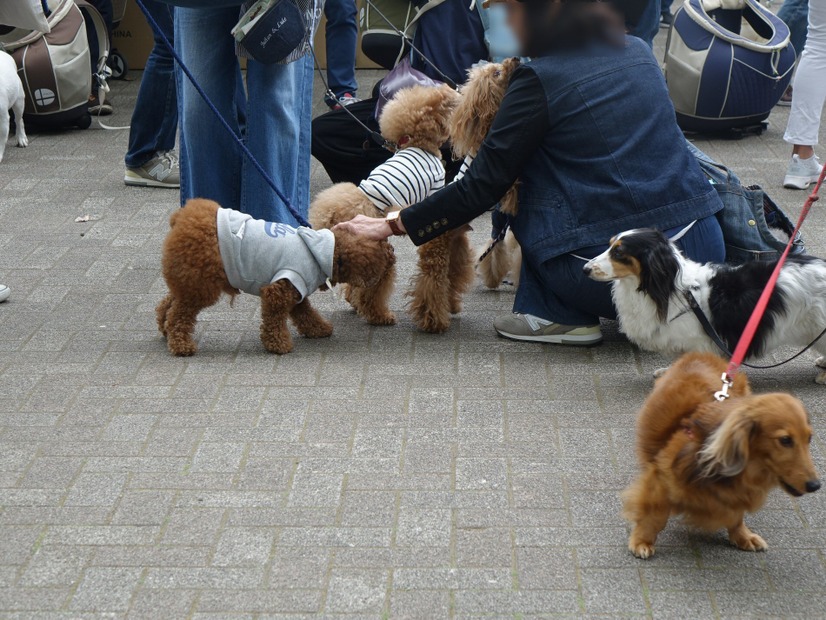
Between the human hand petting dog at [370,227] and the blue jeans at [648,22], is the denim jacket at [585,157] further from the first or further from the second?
the blue jeans at [648,22]

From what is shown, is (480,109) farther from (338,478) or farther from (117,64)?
(117,64)

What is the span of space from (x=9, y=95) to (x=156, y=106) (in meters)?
1.08

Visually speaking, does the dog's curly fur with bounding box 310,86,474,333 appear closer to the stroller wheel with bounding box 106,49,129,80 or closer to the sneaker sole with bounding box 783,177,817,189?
the sneaker sole with bounding box 783,177,817,189

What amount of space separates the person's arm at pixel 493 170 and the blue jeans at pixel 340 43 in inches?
150

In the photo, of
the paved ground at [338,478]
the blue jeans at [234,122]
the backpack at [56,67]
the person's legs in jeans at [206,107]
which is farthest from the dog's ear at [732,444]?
the backpack at [56,67]

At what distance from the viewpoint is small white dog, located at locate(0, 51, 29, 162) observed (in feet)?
20.5

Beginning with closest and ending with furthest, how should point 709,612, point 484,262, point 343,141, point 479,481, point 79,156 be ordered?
point 709,612 < point 479,481 < point 484,262 < point 343,141 < point 79,156

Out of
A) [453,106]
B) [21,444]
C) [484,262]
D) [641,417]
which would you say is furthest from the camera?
[484,262]

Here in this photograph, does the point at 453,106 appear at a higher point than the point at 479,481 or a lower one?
higher

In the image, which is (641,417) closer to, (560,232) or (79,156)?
(560,232)

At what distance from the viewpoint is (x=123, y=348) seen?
4.41 m

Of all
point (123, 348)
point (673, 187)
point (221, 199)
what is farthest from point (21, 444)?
point (673, 187)

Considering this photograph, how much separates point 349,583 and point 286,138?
2.95 meters

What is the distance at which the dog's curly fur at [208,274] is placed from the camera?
413 cm
